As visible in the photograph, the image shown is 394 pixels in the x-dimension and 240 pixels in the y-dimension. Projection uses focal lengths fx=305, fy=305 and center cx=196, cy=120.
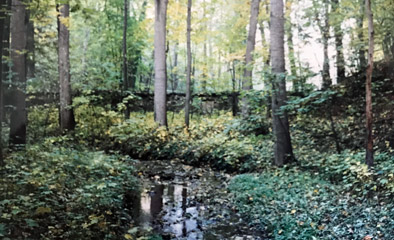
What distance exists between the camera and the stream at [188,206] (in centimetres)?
560

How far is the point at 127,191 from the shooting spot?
734cm

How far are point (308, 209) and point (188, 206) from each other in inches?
110

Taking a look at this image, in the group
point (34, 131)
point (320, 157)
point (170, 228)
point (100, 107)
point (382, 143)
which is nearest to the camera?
point (170, 228)

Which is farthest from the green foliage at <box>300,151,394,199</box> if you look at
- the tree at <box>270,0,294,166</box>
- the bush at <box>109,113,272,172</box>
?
the bush at <box>109,113,272,172</box>

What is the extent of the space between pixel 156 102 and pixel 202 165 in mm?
4855

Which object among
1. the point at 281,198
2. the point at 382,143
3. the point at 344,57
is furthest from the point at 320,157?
the point at 344,57

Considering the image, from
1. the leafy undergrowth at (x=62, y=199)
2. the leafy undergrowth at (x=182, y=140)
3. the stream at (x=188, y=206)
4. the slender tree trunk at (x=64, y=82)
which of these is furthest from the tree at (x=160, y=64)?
the leafy undergrowth at (x=62, y=199)

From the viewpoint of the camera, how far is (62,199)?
5535mm

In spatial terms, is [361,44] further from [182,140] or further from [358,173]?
[182,140]

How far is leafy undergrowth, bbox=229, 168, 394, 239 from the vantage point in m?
4.48

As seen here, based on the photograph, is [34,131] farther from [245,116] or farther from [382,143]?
[382,143]

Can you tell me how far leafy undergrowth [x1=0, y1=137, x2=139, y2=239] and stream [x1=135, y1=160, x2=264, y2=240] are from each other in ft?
1.95

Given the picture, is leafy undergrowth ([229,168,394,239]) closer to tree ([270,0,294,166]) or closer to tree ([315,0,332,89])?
tree ([270,0,294,166])

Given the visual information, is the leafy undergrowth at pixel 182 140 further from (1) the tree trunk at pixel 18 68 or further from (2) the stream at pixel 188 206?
(1) the tree trunk at pixel 18 68
